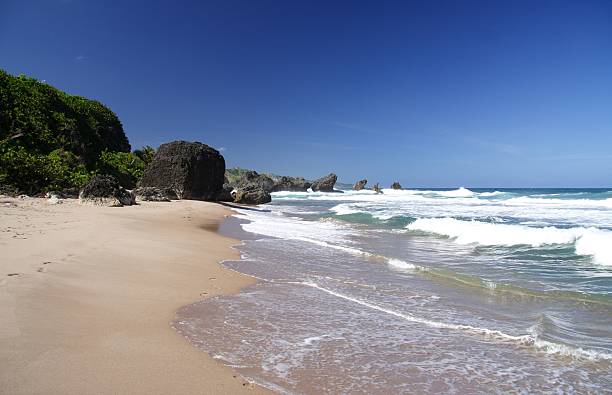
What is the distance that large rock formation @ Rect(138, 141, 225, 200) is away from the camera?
26312mm

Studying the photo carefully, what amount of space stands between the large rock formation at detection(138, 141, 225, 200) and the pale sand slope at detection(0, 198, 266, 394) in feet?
61.3

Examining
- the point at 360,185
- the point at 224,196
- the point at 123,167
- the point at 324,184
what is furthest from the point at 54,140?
the point at 360,185

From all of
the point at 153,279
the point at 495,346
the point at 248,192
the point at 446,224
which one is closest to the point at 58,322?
the point at 153,279

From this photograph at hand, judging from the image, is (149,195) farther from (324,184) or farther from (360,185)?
(360,185)

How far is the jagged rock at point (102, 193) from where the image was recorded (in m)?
14.5

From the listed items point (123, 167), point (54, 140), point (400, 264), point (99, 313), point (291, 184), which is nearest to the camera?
point (99, 313)

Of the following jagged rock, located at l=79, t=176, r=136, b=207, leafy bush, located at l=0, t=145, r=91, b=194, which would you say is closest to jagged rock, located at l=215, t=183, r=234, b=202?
leafy bush, located at l=0, t=145, r=91, b=194

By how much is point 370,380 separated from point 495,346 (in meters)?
1.73

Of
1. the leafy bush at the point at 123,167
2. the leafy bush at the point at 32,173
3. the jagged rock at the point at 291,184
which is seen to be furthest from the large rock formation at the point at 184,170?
the jagged rock at the point at 291,184

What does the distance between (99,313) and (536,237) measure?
12.0m

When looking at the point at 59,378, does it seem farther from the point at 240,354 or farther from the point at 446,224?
the point at 446,224

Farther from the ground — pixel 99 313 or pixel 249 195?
pixel 249 195

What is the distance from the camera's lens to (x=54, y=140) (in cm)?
2295

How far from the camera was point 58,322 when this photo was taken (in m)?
3.32
